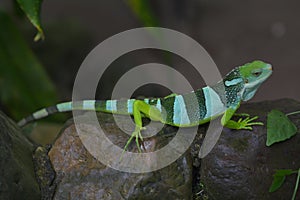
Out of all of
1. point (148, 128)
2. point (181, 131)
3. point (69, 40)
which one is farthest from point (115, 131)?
point (69, 40)

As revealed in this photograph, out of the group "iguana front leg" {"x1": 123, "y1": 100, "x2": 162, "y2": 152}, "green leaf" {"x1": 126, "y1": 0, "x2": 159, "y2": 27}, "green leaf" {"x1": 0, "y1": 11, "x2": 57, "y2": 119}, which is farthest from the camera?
"green leaf" {"x1": 0, "y1": 11, "x2": 57, "y2": 119}

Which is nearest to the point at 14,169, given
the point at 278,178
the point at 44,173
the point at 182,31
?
the point at 44,173

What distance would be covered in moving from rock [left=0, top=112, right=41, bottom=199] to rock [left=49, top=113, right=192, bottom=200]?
98 millimetres

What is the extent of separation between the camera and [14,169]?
170cm

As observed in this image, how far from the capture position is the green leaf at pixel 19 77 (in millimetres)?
2883

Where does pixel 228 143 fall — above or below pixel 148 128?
below

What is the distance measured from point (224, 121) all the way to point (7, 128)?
2.71 feet

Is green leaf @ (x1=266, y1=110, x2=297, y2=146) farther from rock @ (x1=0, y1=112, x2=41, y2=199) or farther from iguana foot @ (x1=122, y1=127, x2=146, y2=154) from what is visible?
rock @ (x1=0, y1=112, x2=41, y2=199)

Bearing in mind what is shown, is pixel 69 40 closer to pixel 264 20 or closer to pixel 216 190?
pixel 264 20

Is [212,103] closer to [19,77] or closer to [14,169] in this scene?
[14,169]

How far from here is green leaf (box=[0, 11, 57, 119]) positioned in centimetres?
288

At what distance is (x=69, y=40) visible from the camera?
14.8 feet

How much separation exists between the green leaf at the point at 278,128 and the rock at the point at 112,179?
311mm

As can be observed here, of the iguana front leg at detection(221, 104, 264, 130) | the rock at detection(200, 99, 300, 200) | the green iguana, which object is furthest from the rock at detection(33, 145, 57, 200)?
the iguana front leg at detection(221, 104, 264, 130)
